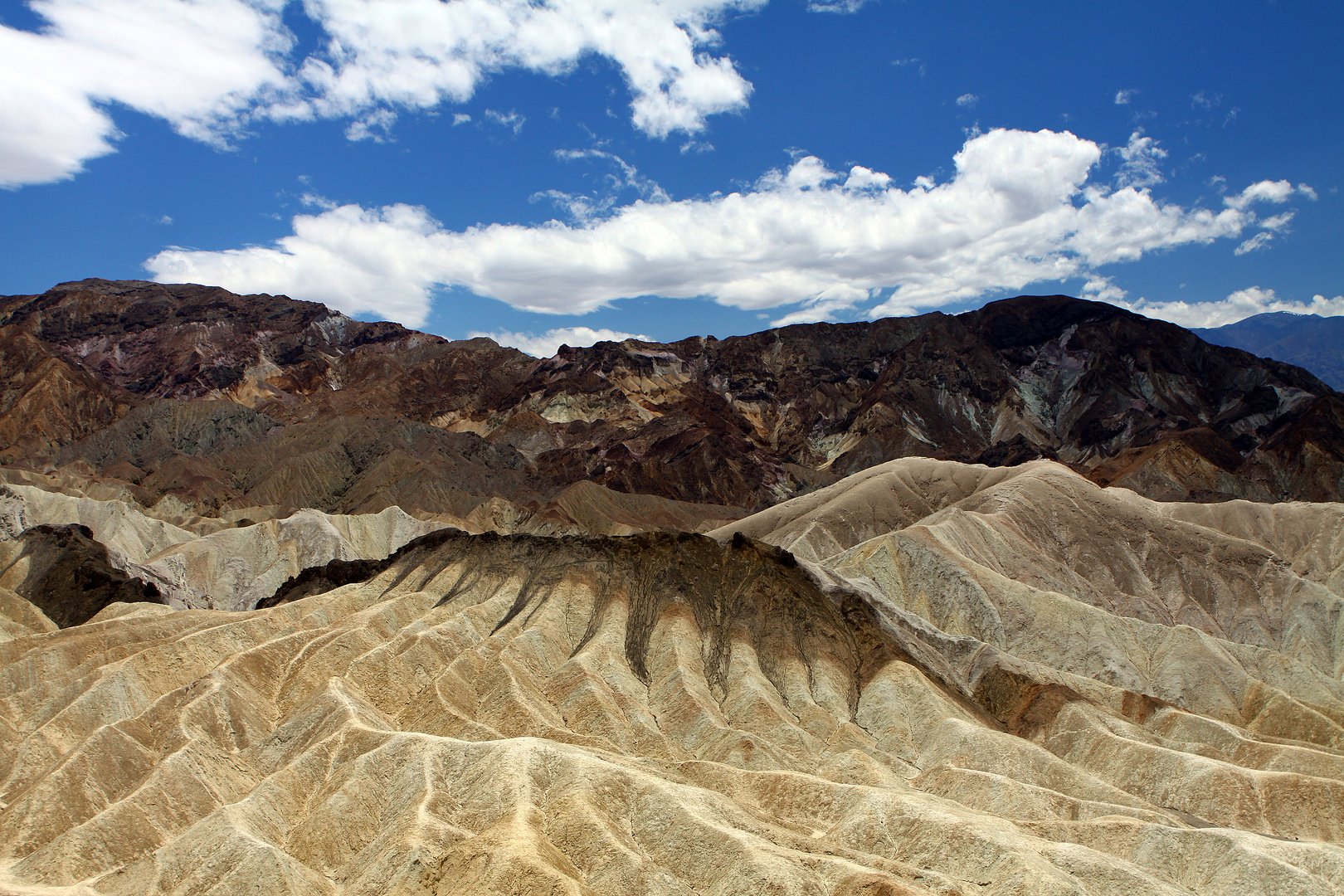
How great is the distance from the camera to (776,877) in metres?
A: 29.4

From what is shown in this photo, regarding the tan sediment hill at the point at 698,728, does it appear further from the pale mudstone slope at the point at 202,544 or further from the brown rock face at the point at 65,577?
the pale mudstone slope at the point at 202,544

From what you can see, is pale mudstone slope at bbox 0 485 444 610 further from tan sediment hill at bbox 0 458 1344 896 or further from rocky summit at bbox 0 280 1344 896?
tan sediment hill at bbox 0 458 1344 896

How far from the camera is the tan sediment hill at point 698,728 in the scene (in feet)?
106

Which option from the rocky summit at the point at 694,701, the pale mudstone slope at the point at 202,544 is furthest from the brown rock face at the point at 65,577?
the pale mudstone slope at the point at 202,544

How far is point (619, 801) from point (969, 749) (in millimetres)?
21289

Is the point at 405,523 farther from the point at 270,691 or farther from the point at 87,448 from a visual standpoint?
the point at 87,448

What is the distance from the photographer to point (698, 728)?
155ft

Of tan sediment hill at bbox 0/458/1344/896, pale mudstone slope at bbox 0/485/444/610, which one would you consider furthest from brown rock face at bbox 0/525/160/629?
tan sediment hill at bbox 0/458/1344/896

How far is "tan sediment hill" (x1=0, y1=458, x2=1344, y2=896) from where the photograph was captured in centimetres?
3219

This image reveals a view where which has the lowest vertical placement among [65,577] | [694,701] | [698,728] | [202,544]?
[698,728]

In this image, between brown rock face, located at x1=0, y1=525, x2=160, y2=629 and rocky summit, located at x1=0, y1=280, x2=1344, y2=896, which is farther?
brown rock face, located at x1=0, y1=525, x2=160, y2=629

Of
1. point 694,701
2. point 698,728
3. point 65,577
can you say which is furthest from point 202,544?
point 698,728

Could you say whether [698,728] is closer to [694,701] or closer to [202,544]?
[694,701]

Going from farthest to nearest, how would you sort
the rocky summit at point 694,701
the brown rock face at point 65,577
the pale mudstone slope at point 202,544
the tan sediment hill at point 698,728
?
the pale mudstone slope at point 202,544 < the brown rock face at point 65,577 < the rocky summit at point 694,701 < the tan sediment hill at point 698,728
